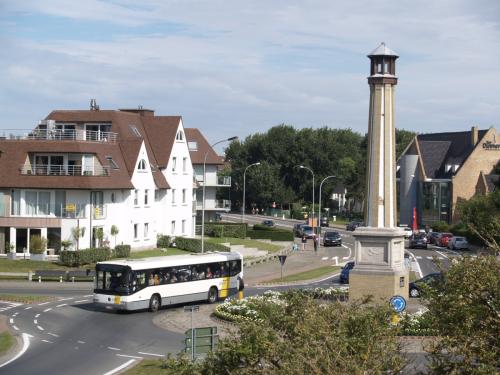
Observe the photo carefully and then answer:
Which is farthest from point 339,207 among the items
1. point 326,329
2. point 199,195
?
point 326,329

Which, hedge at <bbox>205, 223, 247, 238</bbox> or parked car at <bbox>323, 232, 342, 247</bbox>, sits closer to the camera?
hedge at <bbox>205, 223, 247, 238</bbox>

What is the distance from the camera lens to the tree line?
139250 mm

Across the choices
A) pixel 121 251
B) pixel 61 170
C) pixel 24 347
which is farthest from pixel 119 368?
pixel 61 170

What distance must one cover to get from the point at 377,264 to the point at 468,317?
78.7 ft

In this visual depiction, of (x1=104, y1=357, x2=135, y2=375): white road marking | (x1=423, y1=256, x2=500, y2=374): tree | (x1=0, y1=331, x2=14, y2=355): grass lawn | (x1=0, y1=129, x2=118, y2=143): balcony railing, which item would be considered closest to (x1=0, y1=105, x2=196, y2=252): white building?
(x1=0, y1=129, x2=118, y2=143): balcony railing

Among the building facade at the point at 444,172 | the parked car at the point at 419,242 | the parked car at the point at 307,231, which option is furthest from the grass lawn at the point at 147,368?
the building facade at the point at 444,172

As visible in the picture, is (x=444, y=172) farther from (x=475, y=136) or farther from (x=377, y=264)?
(x=377, y=264)

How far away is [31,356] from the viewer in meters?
30.0

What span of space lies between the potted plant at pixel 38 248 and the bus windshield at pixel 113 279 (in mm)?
21514

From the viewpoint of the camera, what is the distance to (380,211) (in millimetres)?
39938

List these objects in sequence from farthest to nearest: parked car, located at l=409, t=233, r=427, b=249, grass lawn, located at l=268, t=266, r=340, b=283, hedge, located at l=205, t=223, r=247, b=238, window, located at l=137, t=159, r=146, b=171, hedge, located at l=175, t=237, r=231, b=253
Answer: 1. parked car, located at l=409, t=233, r=427, b=249
2. hedge, located at l=205, t=223, r=247, b=238
3. hedge, located at l=175, t=237, r=231, b=253
4. window, located at l=137, t=159, r=146, b=171
5. grass lawn, located at l=268, t=266, r=340, b=283

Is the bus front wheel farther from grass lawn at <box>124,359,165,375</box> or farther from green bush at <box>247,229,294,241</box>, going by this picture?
green bush at <box>247,229,294,241</box>

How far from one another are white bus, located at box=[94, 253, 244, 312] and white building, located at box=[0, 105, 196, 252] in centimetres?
1933

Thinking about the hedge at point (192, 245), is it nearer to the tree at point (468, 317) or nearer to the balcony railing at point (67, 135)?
the balcony railing at point (67, 135)
